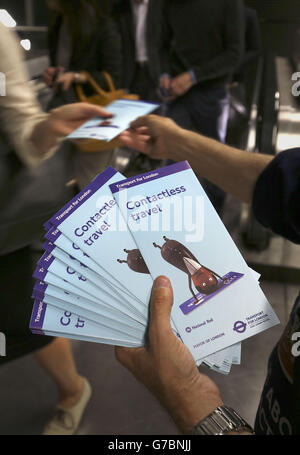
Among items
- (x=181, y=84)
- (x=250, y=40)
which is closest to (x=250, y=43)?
(x=250, y=40)

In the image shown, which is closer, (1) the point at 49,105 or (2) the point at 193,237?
(2) the point at 193,237

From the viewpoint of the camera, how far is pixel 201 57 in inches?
58.5

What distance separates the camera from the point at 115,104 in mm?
1108

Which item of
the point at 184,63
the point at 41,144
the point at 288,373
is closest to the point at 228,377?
the point at 288,373

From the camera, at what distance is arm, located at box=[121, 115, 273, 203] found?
855 mm

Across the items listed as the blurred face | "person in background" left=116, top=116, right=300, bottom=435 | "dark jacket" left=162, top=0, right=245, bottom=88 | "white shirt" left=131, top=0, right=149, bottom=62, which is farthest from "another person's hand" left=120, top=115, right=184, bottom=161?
"white shirt" left=131, top=0, right=149, bottom=62

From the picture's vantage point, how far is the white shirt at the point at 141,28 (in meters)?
1.52

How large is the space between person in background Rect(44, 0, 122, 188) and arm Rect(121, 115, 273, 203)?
28 centimetres

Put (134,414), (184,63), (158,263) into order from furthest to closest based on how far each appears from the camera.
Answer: (184,63)
(134,414)
(158,263)

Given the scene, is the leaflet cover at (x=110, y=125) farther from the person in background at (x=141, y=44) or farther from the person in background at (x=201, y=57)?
the person in background at (x=141, y=44)

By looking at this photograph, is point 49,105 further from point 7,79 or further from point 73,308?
point 73,308

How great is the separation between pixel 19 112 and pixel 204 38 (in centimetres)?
83

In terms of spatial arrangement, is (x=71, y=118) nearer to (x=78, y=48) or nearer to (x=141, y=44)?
(x=78, y=48)
